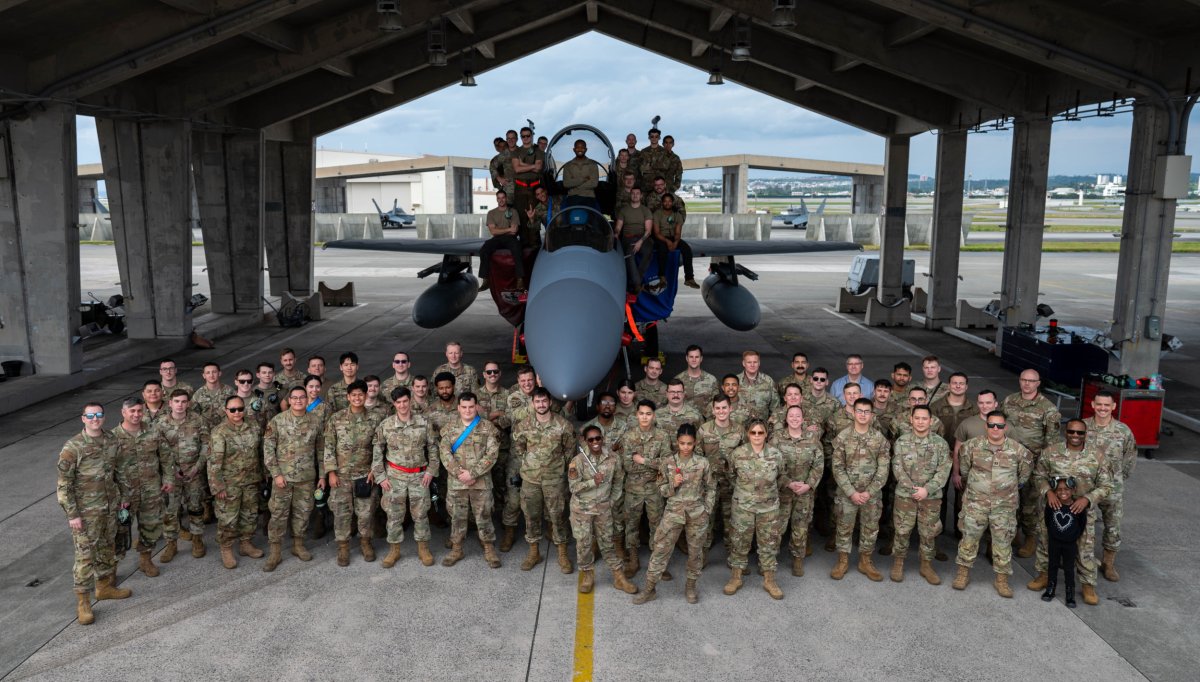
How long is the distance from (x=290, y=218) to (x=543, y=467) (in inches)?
700

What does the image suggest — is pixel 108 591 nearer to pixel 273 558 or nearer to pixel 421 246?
pixel 273 558

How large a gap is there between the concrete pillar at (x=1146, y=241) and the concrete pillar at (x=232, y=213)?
17.0 metres

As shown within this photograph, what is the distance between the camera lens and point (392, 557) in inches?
250

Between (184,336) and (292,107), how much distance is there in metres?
6.01

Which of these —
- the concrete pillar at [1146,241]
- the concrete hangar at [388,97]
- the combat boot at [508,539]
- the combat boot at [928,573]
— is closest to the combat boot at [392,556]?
the combat boot at [508,539]

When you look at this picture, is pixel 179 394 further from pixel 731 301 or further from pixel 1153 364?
pixel 1153 364

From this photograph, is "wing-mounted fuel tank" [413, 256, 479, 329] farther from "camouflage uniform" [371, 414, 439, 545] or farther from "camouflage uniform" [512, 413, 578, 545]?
"camouflage uniform" [512, 413, 578, 545]

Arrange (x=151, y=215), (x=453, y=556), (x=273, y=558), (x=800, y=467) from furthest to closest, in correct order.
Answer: (x=151, y=215) < (x=453, y=556) < (x=273, y=558) < (x=800, y=467)

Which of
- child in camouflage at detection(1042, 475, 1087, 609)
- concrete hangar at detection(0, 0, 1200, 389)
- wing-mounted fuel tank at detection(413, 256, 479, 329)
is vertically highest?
concrete hangar at detection(0, 0, 1200, 389)

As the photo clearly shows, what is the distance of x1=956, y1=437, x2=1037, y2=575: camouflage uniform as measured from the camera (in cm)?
572

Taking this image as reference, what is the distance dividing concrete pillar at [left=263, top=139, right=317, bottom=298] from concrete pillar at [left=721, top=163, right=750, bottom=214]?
116 ft

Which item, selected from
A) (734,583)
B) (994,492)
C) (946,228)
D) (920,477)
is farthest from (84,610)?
(946,228)

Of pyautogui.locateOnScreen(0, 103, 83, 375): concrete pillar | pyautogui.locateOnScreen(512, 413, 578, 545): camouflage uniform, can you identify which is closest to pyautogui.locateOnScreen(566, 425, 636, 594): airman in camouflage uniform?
pyautogui.locateOnScreen(512, 413, 578, 545): camouflage uniform

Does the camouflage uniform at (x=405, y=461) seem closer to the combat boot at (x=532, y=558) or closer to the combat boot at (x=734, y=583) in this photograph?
the combat boot at (x=532, y=558)
